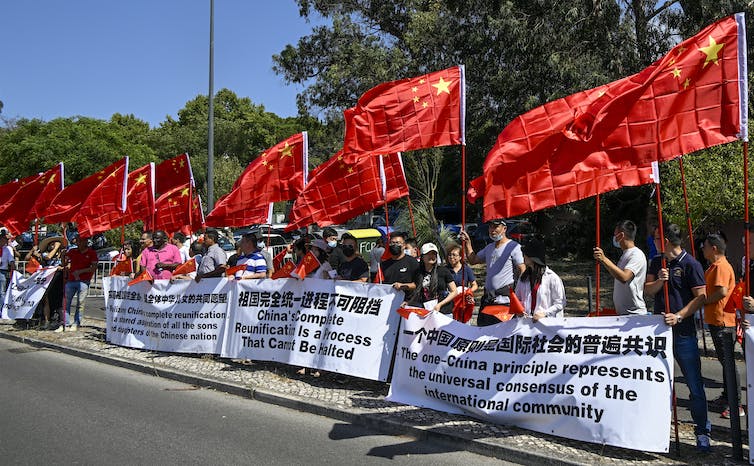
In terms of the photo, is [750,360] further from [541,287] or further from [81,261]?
[81,261]

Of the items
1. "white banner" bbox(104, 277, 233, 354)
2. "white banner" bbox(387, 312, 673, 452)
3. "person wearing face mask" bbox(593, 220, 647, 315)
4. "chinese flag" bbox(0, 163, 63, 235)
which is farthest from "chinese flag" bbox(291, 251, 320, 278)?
"chinese flag" bbox(0, 163, 63, 235)

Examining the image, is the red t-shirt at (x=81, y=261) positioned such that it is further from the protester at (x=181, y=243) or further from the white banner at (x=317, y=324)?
the white banner at (x=317, y=324)

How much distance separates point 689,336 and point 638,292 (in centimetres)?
77

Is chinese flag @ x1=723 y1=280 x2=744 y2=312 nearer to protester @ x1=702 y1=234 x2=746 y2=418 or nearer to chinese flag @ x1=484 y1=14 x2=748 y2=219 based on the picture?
protester @ x1=702 y1=234 x2=746 y2=418

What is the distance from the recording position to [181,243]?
16.1 m

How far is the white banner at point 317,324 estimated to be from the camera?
7906 mm

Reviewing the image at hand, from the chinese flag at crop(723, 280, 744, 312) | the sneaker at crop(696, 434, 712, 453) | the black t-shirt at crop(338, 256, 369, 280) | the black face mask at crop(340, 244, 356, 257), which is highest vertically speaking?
the black face mask at crop(340, 244, 356, 257)

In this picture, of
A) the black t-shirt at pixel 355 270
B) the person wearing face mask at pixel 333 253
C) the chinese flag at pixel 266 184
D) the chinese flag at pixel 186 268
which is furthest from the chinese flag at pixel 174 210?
the black t-shirt at pixel 355 270

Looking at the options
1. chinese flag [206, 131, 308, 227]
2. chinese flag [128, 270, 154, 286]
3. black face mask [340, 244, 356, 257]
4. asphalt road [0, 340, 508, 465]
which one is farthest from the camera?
chinese flag [128, 270, 154, 286]

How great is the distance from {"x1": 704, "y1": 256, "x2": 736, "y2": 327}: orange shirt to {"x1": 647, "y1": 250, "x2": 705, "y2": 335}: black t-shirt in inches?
9.0

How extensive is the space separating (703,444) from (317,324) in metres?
4.57

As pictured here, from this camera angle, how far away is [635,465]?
205 inches

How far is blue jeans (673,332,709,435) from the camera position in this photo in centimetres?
554

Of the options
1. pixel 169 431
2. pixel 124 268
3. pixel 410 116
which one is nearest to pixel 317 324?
pixel 169 431
